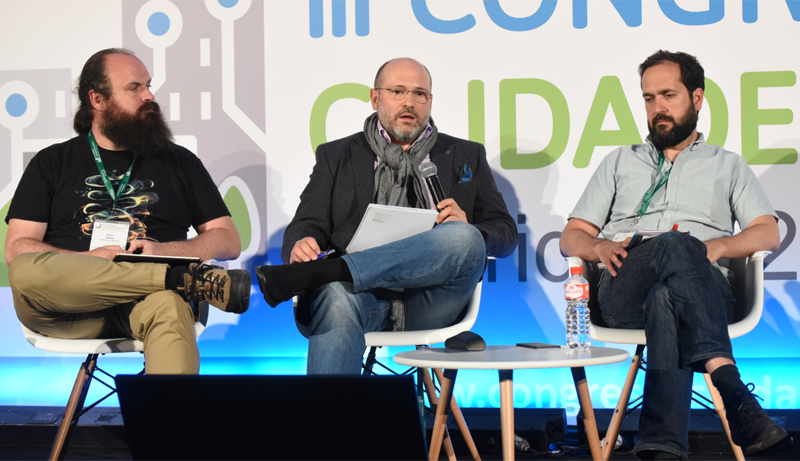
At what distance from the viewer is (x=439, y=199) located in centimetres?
223

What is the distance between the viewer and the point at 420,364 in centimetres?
171

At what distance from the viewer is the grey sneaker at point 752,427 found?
155 centimetres

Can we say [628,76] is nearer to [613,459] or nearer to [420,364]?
[613,459]

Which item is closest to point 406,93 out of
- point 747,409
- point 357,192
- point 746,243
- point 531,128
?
point 357,192

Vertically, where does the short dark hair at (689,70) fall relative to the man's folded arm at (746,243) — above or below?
above

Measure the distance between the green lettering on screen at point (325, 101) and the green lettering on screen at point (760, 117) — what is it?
5.85ft

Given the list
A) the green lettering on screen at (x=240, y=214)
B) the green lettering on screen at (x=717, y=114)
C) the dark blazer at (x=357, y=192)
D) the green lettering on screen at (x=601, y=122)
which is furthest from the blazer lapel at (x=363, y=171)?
the green lettering on screen at (x=717, y=114)

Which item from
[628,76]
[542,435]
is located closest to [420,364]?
[542,435]

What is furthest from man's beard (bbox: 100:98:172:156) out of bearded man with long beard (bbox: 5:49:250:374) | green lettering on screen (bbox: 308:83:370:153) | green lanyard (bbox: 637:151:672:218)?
green lanyard (bbox: 637:151:672:218)

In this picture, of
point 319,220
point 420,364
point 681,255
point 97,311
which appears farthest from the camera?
point 319,220

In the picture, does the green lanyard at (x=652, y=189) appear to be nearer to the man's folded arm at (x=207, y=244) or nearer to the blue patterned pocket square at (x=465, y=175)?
the blue patterned pocket square at (x=465, y=175)

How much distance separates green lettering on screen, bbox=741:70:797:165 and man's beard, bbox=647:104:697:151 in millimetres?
766

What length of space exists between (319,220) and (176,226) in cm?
55

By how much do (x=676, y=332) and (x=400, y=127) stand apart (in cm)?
121
